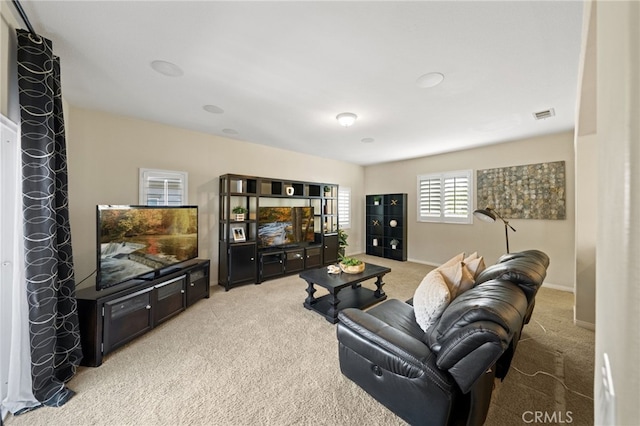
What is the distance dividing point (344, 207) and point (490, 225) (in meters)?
3.20

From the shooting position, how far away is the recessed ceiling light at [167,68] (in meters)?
2.11

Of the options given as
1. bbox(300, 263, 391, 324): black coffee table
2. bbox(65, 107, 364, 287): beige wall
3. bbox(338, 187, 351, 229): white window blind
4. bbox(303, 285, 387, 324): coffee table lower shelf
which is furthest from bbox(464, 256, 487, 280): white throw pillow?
bbox(338, 187, 351, 229): white window blind

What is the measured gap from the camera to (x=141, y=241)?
2.62m

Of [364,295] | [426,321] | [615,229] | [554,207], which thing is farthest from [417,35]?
[554,207]

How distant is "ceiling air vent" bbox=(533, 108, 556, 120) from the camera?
9.84ft

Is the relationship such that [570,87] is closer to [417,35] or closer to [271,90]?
[417,35]

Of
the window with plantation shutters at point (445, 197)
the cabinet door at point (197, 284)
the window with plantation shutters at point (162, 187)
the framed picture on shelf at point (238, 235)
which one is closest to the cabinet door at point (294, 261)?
the framed picture on shelf at point (238, 235)

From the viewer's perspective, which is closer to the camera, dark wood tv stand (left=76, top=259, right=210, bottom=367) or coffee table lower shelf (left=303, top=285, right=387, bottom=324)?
dark wood tv stand (left=76, top=259, right=210, bottom=367)

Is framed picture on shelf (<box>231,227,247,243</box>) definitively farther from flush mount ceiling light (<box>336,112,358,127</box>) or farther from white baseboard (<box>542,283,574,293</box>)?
white baseboard (<box>542,283,574,293</box>)

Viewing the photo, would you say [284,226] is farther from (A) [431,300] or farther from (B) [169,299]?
(A) [431,300]

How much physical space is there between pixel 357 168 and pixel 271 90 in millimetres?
4465

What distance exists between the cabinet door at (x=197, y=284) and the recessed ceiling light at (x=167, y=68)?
2.28 m

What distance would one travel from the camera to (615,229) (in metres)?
0.44

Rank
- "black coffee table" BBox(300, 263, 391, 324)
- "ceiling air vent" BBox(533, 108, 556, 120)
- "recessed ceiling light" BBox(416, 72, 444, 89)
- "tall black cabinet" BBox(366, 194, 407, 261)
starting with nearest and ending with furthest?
"recessed ceiling light" BBox(416, 72, 444, 89)
"black coffee table" BBox(300, 263, 391, 324)
"ceiling air vent" BBox(533, 108, 556, 120)
"tall black cabinet" BBox(366, 194, 407, 261)
